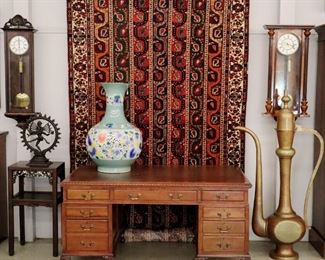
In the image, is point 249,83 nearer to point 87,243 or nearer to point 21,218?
point 87,243

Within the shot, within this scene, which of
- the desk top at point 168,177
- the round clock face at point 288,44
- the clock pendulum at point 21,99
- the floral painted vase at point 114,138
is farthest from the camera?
the clock pendulum at point 21,99

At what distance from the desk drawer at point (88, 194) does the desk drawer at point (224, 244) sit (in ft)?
2.57

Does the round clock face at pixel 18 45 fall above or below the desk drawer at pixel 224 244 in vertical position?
above

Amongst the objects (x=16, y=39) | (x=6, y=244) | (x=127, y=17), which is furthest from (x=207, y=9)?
(x=6, y=244)

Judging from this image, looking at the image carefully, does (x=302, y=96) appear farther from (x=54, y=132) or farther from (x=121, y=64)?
(x=54, y=132)

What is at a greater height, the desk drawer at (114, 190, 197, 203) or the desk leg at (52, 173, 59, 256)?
the desk drawer at (114, 190, 197, 203)

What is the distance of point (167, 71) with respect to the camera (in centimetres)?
431

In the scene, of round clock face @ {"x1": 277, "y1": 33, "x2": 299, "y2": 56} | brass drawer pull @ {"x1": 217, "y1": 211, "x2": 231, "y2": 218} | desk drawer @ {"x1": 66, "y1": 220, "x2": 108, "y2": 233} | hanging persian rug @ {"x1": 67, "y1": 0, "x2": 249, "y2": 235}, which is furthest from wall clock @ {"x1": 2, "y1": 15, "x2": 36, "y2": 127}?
round clock face @ {"x1": 277, "y1": 33, "x2": 299, "y2": 56}

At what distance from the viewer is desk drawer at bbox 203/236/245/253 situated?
12.3ft

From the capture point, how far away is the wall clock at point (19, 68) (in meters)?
4.17

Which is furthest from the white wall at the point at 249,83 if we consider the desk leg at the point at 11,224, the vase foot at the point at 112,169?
the vase foot at the point at 112,169

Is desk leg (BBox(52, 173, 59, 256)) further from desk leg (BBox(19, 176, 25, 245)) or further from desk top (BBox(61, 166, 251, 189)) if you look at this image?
desk leg (BBox(19, 176, 25, 245))

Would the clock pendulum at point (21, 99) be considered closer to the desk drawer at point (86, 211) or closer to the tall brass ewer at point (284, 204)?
the desk drawer at point (86, 211)

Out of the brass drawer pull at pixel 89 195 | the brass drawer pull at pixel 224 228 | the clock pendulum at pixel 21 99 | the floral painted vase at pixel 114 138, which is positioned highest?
the clock pendulum at pixel 21 99
